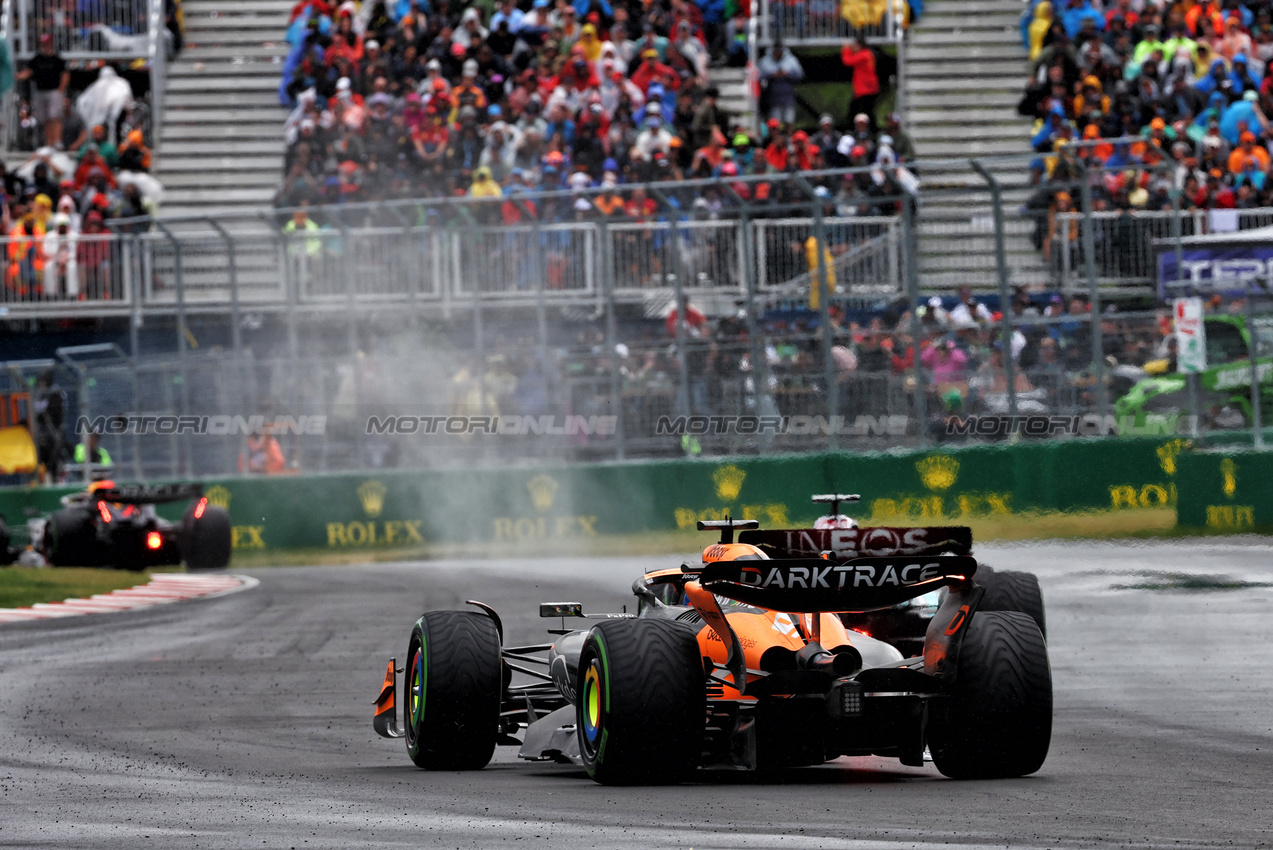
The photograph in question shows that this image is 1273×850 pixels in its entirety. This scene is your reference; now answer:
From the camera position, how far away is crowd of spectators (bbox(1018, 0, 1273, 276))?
22.4 metres

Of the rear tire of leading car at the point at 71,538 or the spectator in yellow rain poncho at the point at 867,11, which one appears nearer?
the rear tire of leading car at the point at 71,538

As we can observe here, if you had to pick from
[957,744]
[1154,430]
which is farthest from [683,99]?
[957,744]

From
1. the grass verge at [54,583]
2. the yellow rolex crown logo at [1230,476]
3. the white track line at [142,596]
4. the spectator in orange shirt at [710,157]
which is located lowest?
the white track line at [142,596]

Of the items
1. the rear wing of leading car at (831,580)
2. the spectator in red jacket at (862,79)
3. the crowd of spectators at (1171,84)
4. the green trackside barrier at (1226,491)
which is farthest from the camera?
the spectator in red jacket at (862,79)

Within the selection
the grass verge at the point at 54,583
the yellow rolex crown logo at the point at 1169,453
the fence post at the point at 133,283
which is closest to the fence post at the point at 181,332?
the fence post at the point at 133,283

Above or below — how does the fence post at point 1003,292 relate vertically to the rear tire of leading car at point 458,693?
above

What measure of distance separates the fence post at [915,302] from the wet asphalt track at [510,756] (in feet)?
8.44

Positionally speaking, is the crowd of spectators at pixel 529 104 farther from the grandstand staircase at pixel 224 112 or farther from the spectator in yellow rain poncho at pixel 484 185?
the grandstand staircase at pixel 224 112

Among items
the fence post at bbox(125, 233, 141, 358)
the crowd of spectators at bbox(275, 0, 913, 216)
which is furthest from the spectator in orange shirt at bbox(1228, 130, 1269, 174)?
the fence post at bbox(125, 233, 141, 358)

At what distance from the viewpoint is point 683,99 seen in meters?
24.7

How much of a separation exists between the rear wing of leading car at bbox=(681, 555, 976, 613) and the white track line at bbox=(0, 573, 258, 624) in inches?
426

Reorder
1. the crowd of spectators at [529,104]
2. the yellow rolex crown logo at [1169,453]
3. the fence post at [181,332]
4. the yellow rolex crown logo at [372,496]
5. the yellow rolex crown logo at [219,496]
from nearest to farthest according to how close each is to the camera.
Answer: the yellow rolex crown logo at [1169,453], the yellow rolex crown logo at [372,496], the fence post at [181,332], the yellow rolex crown logo at [219,496], the crowd of spectators at [529,104]

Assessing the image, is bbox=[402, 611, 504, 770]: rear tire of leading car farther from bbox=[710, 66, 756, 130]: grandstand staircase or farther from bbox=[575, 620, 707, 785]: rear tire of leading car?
bbox=[710, 66, 756, 130]: grandstand staircase

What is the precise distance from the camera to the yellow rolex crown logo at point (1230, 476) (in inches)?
667
